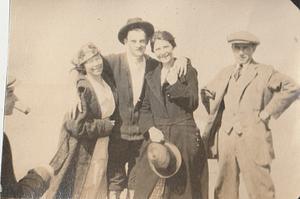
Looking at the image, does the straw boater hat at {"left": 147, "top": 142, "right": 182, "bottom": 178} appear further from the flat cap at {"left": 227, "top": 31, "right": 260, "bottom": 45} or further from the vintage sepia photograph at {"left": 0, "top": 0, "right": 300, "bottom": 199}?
the flat cap at {"left": 227, "top": 31, "right": 260, "bottom": 45}

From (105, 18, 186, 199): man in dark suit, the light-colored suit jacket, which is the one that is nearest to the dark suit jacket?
(105, 18, 186, 199): man in dark suit

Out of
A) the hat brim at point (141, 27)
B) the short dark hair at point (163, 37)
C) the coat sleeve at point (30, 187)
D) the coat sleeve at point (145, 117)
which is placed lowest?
the coat sleeve at point (30, 187)

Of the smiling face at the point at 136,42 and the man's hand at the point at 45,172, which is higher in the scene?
the smiling face at the point at 136,42

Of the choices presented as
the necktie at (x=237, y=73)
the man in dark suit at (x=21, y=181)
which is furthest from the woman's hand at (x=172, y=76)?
the man in dark suit at (x=21, y=181)

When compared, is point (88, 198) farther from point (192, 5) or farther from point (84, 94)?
point (192, 5)

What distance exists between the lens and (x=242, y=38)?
76 centimetres

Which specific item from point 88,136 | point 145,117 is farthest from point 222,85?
point 88,136

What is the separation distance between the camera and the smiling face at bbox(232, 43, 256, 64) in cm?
75

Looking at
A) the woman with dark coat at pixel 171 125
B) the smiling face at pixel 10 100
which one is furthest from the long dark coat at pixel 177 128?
the smiling face at pixel 10 100

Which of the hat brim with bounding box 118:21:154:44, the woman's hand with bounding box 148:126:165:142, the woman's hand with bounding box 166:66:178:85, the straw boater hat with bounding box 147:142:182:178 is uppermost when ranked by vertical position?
the hat brim with bounding box 118:21:154:44

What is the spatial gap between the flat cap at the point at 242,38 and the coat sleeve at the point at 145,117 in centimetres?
18

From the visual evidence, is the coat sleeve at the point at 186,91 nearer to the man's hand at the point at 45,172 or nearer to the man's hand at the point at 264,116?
the man's hand at the point at 264,116

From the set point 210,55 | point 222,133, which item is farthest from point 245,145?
point 210,55

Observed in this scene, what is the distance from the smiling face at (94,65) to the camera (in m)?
0.75
